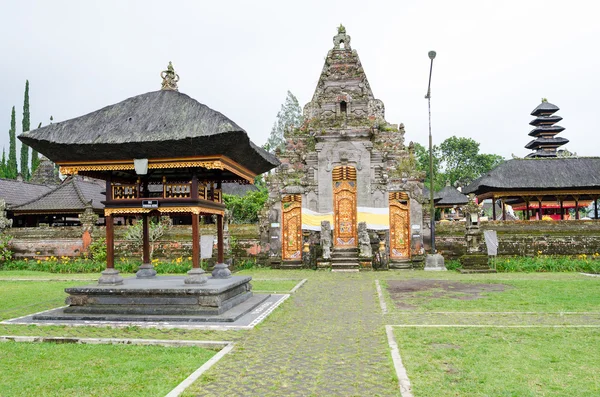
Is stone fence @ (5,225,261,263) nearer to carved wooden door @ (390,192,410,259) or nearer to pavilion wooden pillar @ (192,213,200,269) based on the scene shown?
carved wooden door @ (390,192,410,259)

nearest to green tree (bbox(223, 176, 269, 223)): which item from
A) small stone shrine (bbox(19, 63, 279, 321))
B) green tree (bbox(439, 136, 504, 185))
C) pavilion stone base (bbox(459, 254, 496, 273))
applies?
pavilion stone base (bbox(459, 254, 496, 273))

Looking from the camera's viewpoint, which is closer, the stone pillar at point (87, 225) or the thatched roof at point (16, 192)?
the stone pillar at point (87, 225)

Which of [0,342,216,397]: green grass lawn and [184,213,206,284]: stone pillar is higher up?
[184,213,206,284]: stone pillar

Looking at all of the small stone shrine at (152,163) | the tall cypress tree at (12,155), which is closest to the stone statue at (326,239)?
the small stone shrine at (152,163)

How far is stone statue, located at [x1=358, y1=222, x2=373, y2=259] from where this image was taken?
20.9 m

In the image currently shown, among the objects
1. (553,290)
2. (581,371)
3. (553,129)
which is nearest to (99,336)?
(581,371)

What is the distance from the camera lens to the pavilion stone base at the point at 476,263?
63.0 ft

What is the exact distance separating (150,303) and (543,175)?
24086mm

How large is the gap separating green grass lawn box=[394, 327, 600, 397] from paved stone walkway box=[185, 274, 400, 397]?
455mm

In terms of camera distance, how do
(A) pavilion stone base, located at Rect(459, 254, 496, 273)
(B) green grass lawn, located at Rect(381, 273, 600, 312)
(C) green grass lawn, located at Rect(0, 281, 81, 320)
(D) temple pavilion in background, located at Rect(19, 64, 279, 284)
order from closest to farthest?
1. (D) temple pavilion in background, located at Rect(19, 64, 279, 284)
2. (B) green grass lawn, located at Rect(381, 273, 600, 312)
3. (C) green grass lawn, located at Rect(0, 281, 81, 320)
4. (A) pavilion stone base, located at Rect(459, 254, 496, 273)

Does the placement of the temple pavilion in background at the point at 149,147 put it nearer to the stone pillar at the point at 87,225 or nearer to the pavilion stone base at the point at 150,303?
the pavilion stone base at the point at 150,303

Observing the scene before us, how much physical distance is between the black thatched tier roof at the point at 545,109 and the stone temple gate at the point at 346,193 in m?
24.6

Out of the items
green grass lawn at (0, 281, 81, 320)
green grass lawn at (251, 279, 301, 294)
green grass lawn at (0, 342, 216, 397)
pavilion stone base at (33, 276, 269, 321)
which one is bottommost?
green grass lawn at (251, 279, 301, 294)

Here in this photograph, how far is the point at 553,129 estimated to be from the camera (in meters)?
41.6
